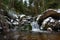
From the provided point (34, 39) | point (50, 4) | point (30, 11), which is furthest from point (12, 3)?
point (34, 39)

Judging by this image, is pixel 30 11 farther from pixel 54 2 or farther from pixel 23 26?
pixel 23 26

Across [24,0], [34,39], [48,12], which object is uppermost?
[24,0]

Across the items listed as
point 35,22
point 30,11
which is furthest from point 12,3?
point 35,22

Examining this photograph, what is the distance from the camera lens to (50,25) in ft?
37.7

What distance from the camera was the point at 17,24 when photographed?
1234 cm

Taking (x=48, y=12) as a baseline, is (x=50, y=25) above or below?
below

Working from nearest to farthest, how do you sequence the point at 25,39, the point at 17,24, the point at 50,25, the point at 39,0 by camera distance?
the point at 25,39
the point at 50,25
the point at 17,24
the point at 39,0

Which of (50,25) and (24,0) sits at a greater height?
(24,0)

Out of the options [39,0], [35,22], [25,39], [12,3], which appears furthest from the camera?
[39,0]

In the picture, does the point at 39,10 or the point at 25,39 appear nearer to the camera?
the point at 25,39

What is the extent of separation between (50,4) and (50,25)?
9550 millimetres

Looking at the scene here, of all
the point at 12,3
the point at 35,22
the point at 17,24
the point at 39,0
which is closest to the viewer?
the point at 17,24

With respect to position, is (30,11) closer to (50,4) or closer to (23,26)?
(50,4)

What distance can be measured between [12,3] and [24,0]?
2.82 metres
